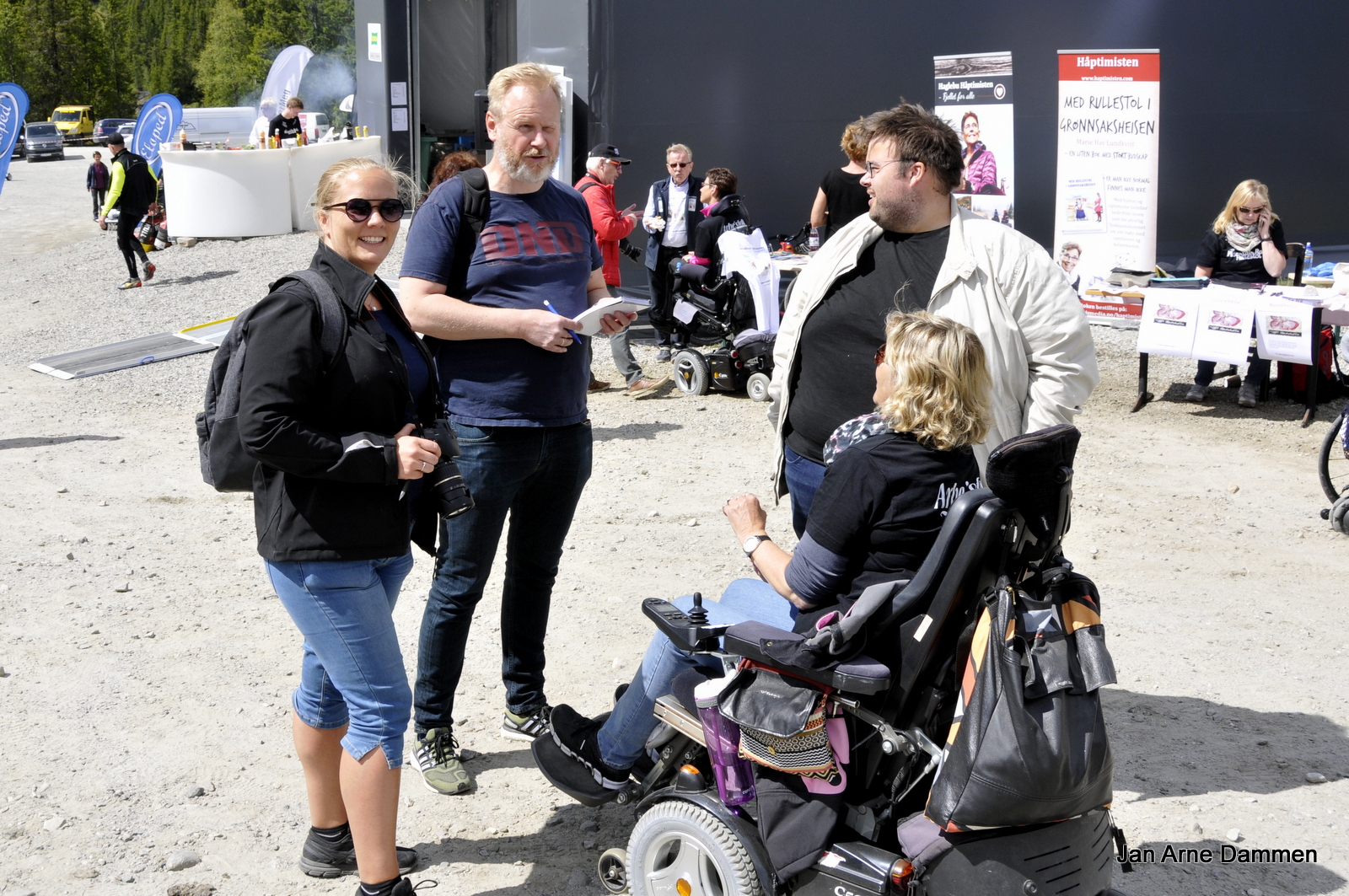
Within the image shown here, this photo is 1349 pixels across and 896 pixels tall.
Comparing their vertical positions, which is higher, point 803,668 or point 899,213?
point 899,213

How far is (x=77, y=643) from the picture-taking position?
4355 mm

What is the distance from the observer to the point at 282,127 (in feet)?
57.3

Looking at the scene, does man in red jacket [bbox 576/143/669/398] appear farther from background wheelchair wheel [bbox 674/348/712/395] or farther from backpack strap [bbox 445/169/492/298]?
backpack strap [bbox 445/169/492/298]

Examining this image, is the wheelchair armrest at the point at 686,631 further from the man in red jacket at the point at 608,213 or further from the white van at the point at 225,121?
the white van at the point at 225,121

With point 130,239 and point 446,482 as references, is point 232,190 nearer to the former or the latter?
point 130,239

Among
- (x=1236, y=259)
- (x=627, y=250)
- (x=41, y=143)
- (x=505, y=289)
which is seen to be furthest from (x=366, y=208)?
(x=41, y=143)

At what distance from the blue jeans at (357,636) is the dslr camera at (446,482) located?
0.56ft

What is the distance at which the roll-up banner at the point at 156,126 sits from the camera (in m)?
19.6

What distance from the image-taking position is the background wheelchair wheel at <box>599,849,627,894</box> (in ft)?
9.39

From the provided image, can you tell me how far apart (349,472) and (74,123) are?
55.6 m

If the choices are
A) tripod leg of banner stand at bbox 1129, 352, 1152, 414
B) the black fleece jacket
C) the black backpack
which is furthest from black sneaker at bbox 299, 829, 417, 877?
tripod leg of banner stand at bbox 1129, 352, 1152, 414

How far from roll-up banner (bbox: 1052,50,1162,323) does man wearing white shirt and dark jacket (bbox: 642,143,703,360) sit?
3.74 m

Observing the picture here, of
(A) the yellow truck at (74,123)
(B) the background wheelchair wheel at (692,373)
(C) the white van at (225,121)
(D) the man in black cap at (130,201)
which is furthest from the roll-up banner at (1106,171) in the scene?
(A) the yellow truck at (74,123)

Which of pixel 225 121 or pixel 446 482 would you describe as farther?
pixel 225 121
